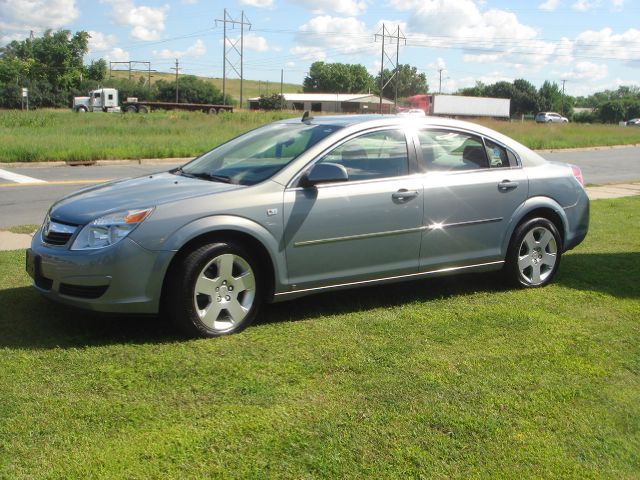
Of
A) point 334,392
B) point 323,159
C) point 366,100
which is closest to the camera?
point 334,392

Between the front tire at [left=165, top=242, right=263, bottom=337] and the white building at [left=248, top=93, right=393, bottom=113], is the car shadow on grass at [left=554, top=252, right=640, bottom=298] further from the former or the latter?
the white building at [left=248, top=93, right=393, bottom=113]

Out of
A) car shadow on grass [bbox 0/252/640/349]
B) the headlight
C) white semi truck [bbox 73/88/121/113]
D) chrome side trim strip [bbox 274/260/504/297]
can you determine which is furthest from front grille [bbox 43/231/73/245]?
white semi truck [bbox 73/88/121/113]

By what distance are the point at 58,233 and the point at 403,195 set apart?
2.49m

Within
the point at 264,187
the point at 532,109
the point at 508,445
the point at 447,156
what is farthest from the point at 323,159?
the point at 532,109

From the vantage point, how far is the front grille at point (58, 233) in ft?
15.4

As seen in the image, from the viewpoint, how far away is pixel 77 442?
3.26 metres

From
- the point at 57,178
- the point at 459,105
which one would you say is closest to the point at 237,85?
the point at 459,105

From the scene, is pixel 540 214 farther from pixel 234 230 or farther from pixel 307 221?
pixel 234 230

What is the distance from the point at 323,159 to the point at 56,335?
7.29 ft

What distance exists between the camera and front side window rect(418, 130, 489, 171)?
5.72 m

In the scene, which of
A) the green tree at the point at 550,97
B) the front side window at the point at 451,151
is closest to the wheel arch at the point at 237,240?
the front side window at the point at 451,151

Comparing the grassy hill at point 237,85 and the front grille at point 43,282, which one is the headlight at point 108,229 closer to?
the front grille at point 43,282

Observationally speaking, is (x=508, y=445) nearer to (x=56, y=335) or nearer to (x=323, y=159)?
(x=323, y=159)

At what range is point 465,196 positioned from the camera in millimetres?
5758
